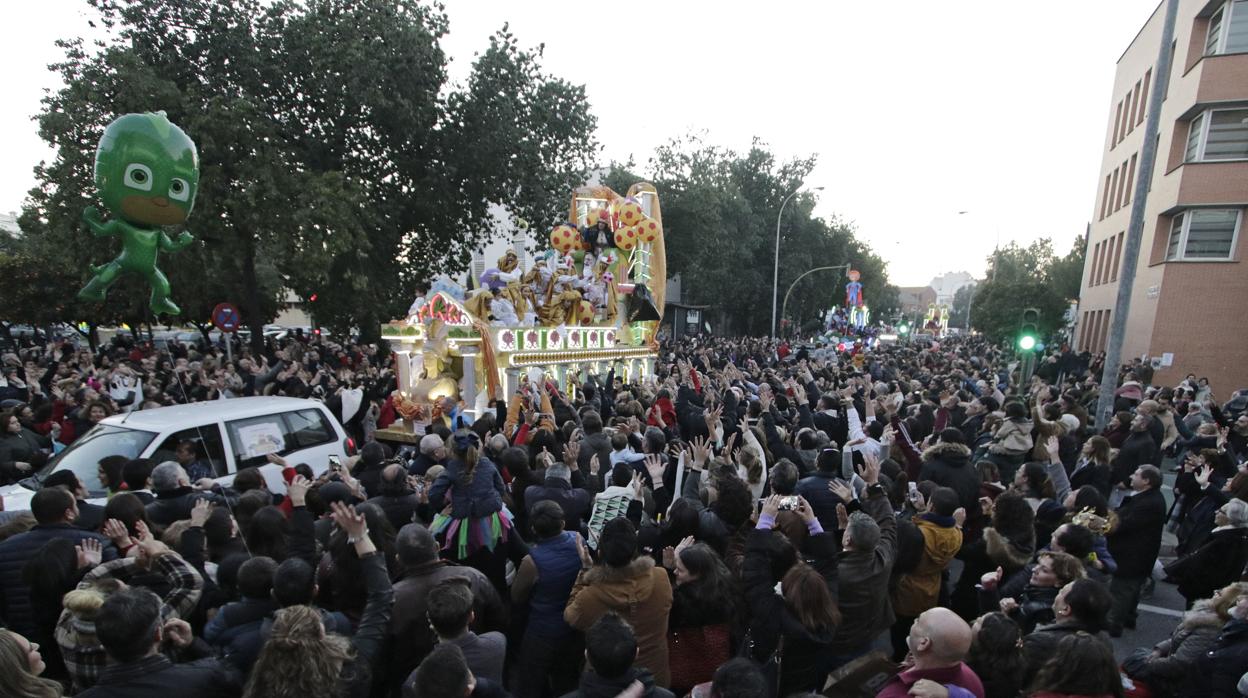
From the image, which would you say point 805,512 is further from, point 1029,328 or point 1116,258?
point 1116,258

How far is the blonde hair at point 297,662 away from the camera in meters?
2.27

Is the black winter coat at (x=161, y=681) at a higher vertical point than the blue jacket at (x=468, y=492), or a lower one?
lower

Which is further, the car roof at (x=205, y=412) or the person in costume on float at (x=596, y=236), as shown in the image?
the person in costume on float at (x=596, y=236)

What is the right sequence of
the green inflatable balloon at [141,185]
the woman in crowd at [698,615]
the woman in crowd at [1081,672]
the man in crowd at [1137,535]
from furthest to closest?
1. the green inflatable balloon at [141,185]
2. the man in crowd at [1137,535]
3. the woman in crowd at [698,615]
4. the woman in crowd at [1081,672]

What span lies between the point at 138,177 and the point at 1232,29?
2398 cm

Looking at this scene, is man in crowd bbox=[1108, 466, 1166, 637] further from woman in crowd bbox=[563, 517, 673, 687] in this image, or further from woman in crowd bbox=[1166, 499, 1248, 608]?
woman in crowd bbox=[563, 517, 673, 687]

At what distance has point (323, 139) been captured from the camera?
1802 cm

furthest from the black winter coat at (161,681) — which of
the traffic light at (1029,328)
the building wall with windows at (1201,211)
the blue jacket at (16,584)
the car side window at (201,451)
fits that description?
the building wall with windows at (1201,211)

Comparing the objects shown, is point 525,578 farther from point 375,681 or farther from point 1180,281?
point 1180,281

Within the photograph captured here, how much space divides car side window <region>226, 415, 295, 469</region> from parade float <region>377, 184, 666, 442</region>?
2.89m

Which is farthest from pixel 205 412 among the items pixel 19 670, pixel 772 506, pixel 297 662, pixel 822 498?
pixel 822 498

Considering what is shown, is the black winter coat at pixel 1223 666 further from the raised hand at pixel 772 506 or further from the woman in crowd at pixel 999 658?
the raised hand at pixel 772 506

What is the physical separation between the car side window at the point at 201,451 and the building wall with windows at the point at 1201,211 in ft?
65.0

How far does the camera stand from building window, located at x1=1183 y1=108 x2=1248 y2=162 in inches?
646
